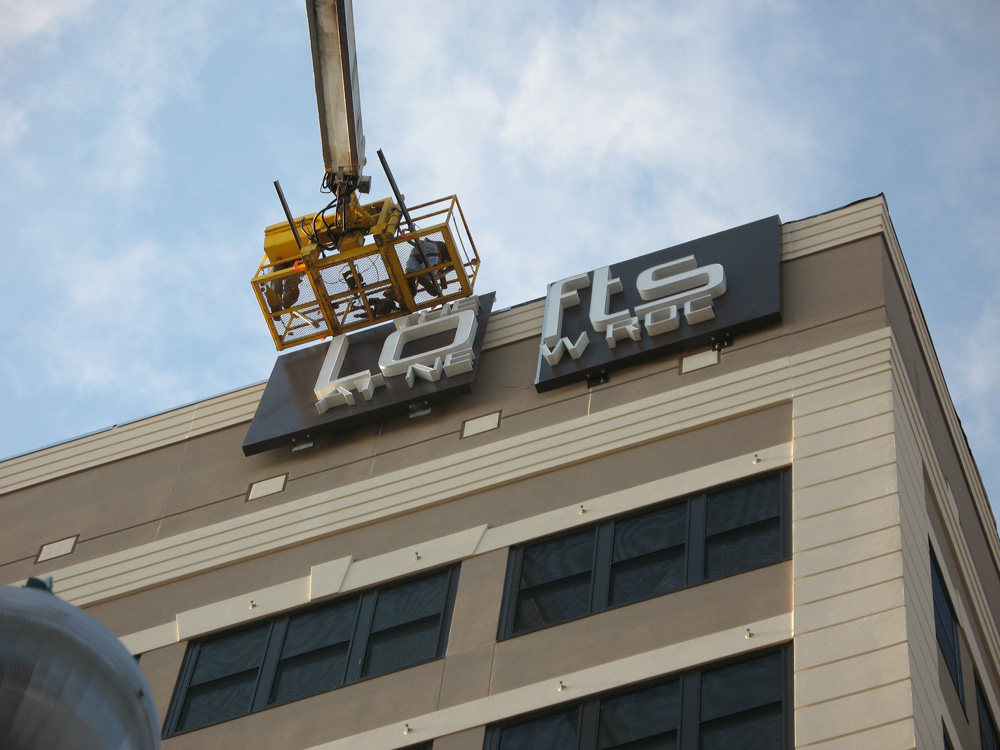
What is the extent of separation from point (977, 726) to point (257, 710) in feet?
35.0

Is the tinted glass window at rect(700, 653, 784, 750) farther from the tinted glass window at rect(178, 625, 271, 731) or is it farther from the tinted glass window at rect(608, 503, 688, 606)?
the tinted glass window at rect(178, 625, 271, 731)

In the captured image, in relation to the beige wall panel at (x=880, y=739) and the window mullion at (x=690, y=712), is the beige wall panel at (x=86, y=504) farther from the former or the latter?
the beige wall panel at (x=880, y=739)

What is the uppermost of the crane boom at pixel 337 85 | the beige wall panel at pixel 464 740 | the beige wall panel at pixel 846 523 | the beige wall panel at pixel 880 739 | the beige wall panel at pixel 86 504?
the crane boom at pixel 337 85

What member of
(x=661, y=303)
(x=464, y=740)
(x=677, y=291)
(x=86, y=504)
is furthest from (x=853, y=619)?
(x=86, y=504)

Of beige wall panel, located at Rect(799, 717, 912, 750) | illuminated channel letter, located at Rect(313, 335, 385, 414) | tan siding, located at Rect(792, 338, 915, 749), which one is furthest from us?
illuminated channel letter, located at Rect(313, 335, 385, 414)

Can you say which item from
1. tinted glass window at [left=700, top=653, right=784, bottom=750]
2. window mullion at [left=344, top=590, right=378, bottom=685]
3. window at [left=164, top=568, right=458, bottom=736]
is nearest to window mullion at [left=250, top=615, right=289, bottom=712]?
window at [left=164, top=568, right=458, bottom=736]

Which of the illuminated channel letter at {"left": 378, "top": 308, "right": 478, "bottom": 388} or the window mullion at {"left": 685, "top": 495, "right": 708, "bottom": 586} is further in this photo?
the illuminated channel letter at {"left": 378, "top": 308, "right": 478, "bottom": 388}

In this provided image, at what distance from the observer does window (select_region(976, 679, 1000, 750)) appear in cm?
2179

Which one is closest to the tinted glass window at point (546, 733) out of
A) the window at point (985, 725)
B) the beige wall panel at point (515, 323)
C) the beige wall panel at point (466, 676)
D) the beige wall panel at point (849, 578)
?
the beige wall panel at point (466, 676)

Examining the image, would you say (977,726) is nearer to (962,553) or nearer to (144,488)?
(962,553)

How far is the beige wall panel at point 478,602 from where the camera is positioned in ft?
70.0

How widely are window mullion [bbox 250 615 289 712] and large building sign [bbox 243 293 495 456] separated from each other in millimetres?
4670

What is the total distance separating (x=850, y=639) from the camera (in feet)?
59.7

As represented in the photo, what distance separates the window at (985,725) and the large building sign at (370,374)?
33.1 feet
